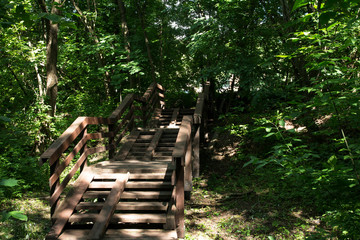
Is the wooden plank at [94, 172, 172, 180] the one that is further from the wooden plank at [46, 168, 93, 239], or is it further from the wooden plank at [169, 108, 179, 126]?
the wooden plank at [169, 108, 179, 126]

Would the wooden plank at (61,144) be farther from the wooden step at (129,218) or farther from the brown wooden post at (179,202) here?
the brown wooden post at (179,202)

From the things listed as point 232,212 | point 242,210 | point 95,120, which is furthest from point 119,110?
point 242,210

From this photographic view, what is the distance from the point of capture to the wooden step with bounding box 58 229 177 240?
329cm

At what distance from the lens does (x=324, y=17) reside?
1.46 metres

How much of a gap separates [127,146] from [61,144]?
2.29 m

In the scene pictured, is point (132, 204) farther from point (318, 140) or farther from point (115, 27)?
point (115, 27)

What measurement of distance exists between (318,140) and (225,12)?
477 cm

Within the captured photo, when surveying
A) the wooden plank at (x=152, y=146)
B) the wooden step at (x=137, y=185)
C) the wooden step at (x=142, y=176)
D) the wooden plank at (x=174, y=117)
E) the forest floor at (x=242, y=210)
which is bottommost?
the forest floor at (x=242, y=210)

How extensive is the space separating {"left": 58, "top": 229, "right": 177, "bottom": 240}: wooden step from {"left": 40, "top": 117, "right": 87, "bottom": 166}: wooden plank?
100 cm

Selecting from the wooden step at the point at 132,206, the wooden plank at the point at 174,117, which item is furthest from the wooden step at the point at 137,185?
the wooden plank at the point at 174,117

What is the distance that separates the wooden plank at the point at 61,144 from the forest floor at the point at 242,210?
2.45m

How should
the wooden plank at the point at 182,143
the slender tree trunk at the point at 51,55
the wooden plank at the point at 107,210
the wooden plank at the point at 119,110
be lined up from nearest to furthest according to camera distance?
1. the wooden plank at the point at 107,210
2. the wooden plank at the point at 182,143
3. the wooden plank at the point at 119,110
4. the slender tree trunk at the point at 51,55

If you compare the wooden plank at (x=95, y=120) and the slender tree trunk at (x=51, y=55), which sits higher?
the slender tree trunk at (x=51, y=55)

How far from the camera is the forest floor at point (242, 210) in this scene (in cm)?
417
